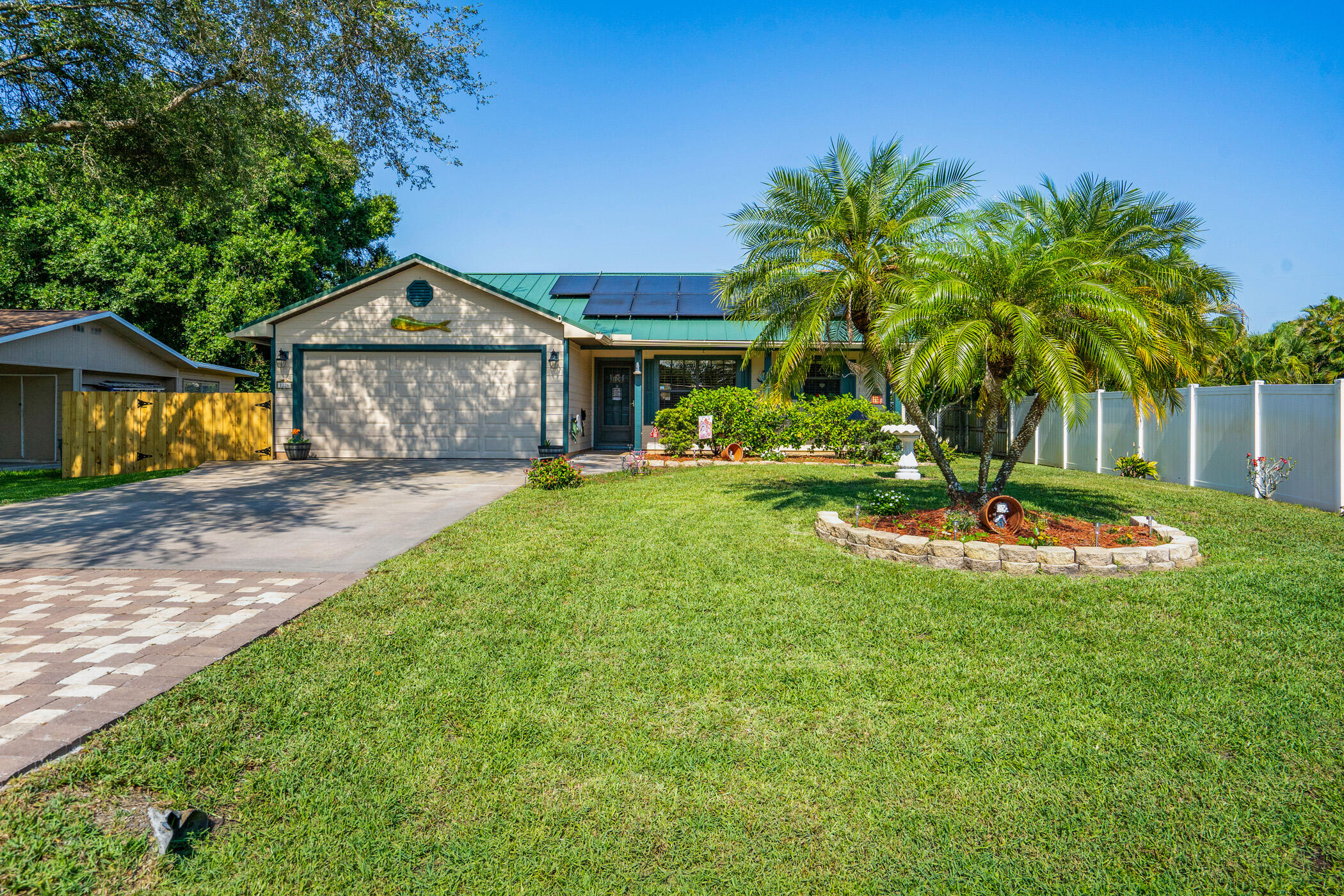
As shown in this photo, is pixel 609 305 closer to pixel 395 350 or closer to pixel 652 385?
pixel 652 385

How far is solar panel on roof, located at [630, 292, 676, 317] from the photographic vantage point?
18.1 meters

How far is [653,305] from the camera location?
18.6 m

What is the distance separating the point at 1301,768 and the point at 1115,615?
5.93 feet

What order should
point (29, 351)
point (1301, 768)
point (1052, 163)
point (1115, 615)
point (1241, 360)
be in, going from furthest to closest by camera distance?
1. point (1241, 360)
2. point (29, 351)
3. point (1052, 163)
4. point (1115, 615)
5. point (1301, 768)

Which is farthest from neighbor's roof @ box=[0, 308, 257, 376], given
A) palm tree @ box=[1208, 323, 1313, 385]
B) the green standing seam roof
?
palm tree @ box=[1208, 323, 1313, 385]

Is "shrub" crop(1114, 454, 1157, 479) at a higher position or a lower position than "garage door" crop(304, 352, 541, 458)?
lower

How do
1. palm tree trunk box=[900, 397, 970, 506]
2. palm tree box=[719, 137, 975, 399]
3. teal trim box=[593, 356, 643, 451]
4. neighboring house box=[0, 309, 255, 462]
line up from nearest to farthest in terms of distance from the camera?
palm tree trunk box=[900, 397, 970, 506] → palm tree box=[719, 137, 975, 399] → neighboring house box=[0, 309, 255, 462] → teal trim box=[593, 356, 643, 451]

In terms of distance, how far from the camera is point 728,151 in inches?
579

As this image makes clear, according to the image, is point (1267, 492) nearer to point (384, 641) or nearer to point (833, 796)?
point (833, 796)

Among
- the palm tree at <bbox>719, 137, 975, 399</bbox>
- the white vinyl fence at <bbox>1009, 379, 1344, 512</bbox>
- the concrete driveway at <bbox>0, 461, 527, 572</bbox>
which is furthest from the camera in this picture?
the white vinyl fence at <bbox>1009, 379, 1344, 512</bbox>

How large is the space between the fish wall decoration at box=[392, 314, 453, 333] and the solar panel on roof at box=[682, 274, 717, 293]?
728 centimetres

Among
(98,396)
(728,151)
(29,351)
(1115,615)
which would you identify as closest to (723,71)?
(728,151)

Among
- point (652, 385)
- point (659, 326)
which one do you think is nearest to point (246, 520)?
point (659, 326)

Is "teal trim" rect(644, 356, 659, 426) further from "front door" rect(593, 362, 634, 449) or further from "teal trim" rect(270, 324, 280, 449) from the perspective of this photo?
"teal trim" rect(270, 324, 280, 449)
